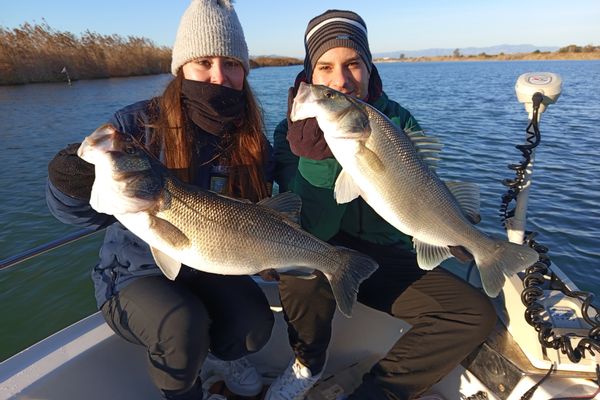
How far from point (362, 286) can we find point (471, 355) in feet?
2.81

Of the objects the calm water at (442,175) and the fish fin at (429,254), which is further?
the calm water at (442,175)

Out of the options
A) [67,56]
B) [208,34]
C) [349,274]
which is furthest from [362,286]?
[67,56]

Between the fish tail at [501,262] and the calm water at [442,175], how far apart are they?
2.45 meters

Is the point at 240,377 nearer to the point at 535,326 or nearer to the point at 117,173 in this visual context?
the point at 117,173

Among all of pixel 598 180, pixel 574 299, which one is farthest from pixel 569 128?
pixel 574 299

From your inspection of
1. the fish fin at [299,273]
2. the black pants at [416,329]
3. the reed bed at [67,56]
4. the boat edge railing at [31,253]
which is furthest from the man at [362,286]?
the reed bed at [67,56]

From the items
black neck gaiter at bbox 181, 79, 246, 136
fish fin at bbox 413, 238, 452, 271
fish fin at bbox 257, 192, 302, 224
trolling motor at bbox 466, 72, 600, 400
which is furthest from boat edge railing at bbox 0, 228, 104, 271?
trolling motor at bbox 466, 72, 600, 400

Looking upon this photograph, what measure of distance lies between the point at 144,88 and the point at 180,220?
33868mm

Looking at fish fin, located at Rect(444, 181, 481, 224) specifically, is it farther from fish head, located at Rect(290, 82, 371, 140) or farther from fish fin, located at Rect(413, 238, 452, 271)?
fish head, located at Rect(290, 82, 371, 140)

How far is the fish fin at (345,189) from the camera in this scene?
7.48 feet

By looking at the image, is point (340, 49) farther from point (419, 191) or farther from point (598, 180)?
point (598, 180)

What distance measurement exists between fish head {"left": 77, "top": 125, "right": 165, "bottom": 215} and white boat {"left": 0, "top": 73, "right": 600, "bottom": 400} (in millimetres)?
1173

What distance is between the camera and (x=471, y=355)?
2.74 metres

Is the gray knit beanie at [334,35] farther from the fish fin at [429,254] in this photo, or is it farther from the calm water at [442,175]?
the fish fin at [429,254]
